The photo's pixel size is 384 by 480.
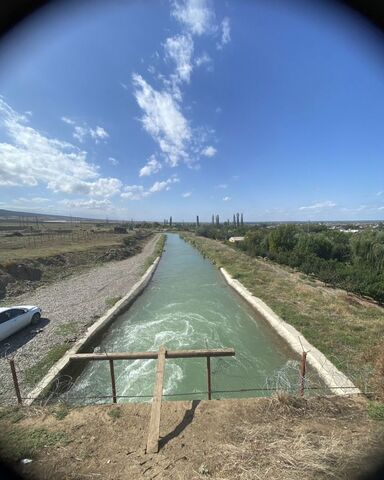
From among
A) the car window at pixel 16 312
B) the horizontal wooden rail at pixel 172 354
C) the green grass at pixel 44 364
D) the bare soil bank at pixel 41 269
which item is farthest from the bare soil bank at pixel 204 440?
the bare soil bank at pixel 41 269

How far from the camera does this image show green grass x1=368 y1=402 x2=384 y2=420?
4.64 metres

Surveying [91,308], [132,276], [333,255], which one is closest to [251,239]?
[333,255]

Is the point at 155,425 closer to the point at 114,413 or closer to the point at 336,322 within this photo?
the point at 114,413

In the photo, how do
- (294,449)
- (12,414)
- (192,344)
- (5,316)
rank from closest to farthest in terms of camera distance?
(294,449) → (12,414) → (5,316) → (192,344)

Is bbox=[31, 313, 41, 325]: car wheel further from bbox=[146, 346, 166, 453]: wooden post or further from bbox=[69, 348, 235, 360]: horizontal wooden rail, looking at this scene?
bbox=[146, 346, 166, 453]: wooden post

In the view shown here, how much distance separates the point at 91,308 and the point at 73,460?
406 inches

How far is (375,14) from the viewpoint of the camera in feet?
16.5

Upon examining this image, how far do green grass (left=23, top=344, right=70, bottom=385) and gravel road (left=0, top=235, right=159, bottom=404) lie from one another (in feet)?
0.48

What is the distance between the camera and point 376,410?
4.77 metres

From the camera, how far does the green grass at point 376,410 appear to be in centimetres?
464

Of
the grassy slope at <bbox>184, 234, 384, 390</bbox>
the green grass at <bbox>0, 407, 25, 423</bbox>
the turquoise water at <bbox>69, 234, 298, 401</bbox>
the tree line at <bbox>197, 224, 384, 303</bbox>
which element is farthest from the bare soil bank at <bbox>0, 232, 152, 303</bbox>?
the tree line at <bbox>197, 224, 384, 303</bbox>

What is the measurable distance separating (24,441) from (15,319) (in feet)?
24.1

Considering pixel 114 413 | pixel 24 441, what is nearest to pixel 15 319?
pixel 24 441

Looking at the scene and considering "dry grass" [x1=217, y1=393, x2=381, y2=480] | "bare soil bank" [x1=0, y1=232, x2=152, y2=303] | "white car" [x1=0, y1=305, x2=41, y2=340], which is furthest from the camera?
"bare soil bank" [x1=0, y1=232, x2=152, y2=303]
